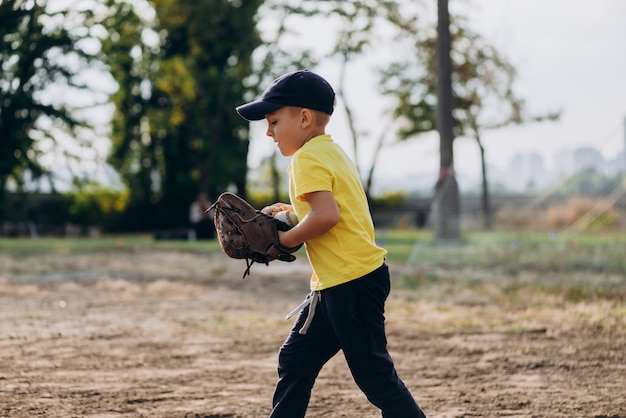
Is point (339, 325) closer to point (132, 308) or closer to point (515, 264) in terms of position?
point (132, 308)

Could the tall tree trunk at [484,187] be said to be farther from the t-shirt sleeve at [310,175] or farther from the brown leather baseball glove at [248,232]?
the t-shirt sleeve at [310,175]

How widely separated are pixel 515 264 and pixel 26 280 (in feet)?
23.5

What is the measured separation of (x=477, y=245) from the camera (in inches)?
625

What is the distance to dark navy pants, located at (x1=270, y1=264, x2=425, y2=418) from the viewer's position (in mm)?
3215

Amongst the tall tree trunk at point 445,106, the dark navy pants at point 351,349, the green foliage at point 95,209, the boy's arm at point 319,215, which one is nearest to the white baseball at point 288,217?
the boy's arm at point 319,215

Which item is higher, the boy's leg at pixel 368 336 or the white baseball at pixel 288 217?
the white baseball at pixel 288 217

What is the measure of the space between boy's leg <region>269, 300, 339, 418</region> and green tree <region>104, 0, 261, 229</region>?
30216 millimetres

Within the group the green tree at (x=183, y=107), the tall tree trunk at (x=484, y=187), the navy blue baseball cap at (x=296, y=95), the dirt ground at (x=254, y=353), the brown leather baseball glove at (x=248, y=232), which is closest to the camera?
the navy blue baseball cap at (x=296, y=95)

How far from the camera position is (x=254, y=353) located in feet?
19.8

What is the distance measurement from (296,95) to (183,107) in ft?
103

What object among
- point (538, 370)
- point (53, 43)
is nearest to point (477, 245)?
point (538, 370)

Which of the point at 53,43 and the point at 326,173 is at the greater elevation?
the point at 53,43

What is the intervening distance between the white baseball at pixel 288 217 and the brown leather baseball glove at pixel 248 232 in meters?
0.02

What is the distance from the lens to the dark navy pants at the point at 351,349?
321 cm
